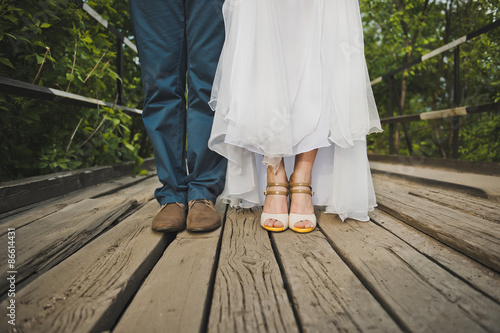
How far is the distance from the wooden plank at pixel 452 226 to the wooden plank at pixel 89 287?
0.81 meters

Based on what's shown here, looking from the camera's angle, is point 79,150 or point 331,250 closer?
point 331,250

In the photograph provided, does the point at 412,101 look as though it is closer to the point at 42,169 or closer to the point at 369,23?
the point at 369,23

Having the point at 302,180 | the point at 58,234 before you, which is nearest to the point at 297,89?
the point at 302,180

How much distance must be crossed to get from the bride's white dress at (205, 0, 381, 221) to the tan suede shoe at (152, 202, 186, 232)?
264 mm

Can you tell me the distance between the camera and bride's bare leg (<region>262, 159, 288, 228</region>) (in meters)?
1.03

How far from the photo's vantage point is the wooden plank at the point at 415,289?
50cm

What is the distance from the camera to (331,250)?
82 centimetres

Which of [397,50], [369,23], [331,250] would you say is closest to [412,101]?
[397,50]

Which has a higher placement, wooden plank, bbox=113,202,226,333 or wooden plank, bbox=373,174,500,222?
wooden plank, bbox=373,174,500,222

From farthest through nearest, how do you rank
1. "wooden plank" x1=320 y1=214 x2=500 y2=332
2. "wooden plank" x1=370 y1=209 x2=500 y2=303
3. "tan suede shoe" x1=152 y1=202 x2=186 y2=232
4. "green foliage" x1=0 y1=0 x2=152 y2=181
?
"green foliage" x1=0 y1=0 x2=152 y2=181 < "tan suede shoe" x1=152 y1=202 x2=186 y2=232 < "wooden plank" x1=370 y1=209 x2=500 y2=303 < "wooden plank" x1=320 y1=214 x2=500 y2=332

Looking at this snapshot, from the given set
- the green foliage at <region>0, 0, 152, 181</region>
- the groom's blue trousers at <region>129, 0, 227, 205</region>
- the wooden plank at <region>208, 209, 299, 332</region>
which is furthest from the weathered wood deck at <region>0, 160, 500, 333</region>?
the green foliage at <region>0, 0, 152, 181</region>

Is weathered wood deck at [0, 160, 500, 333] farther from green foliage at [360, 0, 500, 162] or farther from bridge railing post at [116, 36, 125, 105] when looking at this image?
green foliage at [360, 0, 500, 162]

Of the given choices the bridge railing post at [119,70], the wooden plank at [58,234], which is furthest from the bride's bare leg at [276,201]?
the bridge railing post at [119,70]

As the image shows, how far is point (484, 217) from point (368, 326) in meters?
0.82
